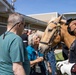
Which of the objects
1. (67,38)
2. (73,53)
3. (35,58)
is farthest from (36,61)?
(73,53)

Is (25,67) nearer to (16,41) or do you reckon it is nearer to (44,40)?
(16,41)

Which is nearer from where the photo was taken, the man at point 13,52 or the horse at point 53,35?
the man at point 13,52

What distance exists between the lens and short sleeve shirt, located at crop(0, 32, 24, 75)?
9.81ft

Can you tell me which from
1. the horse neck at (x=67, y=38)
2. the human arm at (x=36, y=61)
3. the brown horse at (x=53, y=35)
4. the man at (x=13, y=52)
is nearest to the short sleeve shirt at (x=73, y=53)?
the man at (x=13, y=52)

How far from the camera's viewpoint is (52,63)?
6172 mm

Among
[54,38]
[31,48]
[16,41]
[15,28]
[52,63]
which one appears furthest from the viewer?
[52,63]

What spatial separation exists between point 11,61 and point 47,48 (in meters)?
2.76

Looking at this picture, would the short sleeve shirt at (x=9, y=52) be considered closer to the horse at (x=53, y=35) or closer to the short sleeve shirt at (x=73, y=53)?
the short sleeve shirt at (x=73, y=53)

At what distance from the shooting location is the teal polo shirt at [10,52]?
9.81 feet

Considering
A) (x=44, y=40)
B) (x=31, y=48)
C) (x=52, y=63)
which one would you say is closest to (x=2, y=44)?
(x=31, y=48)

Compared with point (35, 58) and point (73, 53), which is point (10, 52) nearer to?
point (73, 53)

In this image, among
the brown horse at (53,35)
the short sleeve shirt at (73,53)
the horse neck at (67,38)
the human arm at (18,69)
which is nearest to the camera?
the human arm at (18,69)

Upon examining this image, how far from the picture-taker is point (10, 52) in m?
3.04

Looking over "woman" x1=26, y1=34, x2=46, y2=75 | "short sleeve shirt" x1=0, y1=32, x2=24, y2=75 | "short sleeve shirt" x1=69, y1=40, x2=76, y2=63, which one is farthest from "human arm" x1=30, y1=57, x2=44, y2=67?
"short sleeve shirt" x1=0, y1=32, x2=24, y2=75
